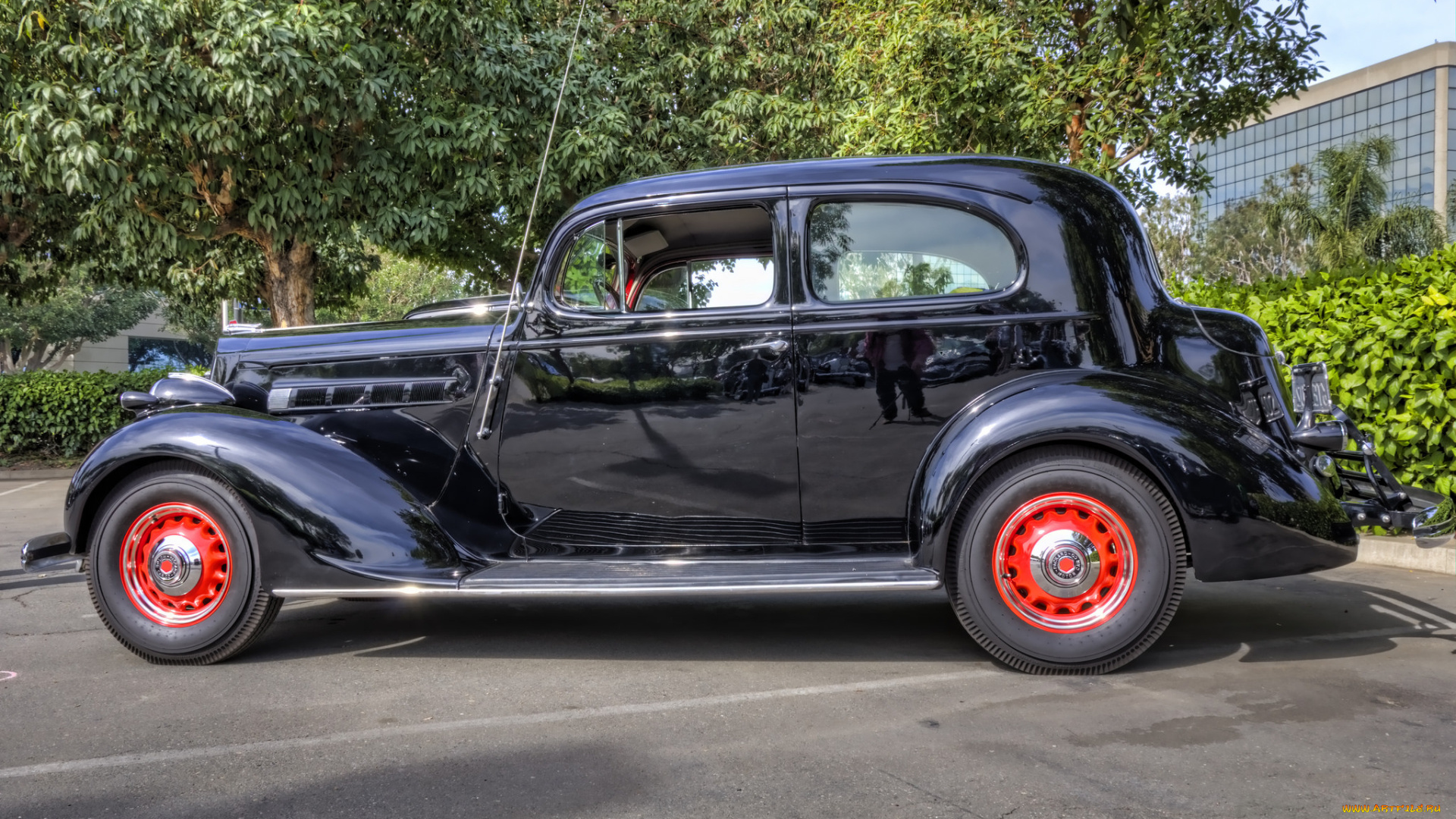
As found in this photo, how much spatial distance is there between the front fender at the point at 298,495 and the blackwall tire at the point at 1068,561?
211 cm

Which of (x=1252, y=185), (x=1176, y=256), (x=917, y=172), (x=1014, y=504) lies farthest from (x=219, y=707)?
(x=1252, y=185)

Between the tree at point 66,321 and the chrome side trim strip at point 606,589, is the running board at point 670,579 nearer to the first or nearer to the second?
the chrome side trim strip at point 606,589

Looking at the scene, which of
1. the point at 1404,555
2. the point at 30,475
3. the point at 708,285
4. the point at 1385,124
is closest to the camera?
the point at 708,285

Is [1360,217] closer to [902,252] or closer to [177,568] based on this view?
[902,252]

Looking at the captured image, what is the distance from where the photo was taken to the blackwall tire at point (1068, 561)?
3973mm

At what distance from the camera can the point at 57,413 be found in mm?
15156

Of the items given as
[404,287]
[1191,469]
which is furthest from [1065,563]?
[404,287]

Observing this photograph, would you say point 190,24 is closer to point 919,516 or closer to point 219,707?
point 219,707

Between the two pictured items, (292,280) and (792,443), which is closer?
(792,443)

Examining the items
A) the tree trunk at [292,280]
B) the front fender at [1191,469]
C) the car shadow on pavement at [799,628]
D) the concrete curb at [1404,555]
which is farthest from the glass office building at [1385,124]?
the front fender at [1191,469]

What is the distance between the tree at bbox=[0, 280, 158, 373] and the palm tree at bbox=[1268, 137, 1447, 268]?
33662 mm

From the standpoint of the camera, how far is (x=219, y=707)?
12.5ft

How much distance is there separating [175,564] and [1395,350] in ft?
21.5

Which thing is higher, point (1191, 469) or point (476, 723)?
point (1191, 469)
